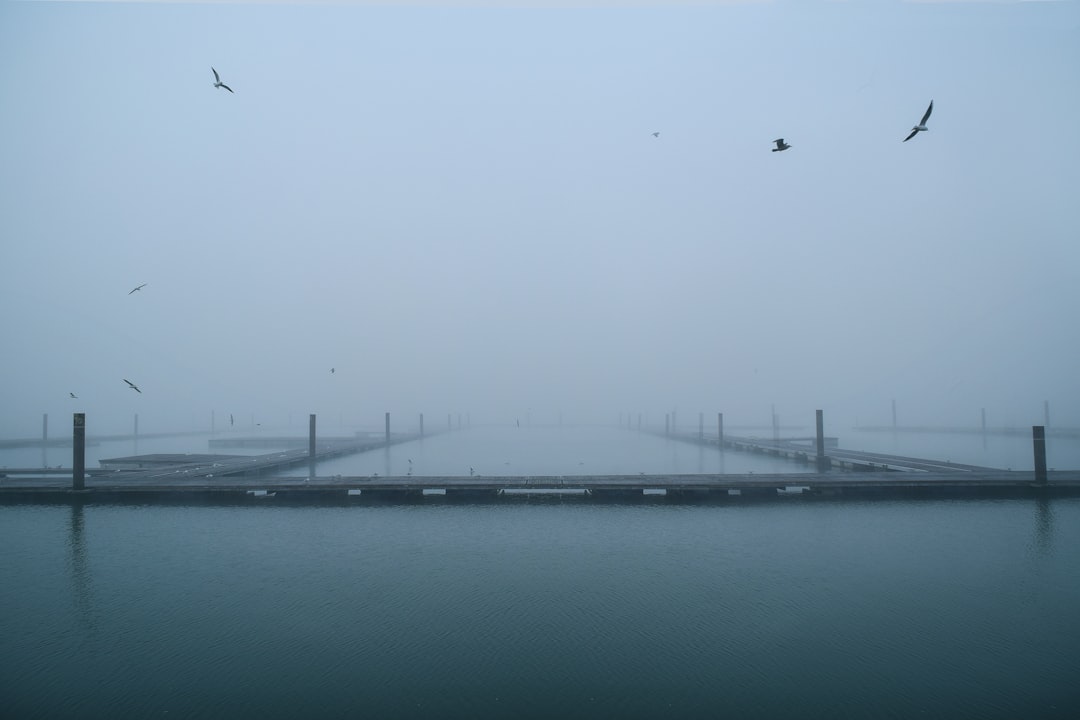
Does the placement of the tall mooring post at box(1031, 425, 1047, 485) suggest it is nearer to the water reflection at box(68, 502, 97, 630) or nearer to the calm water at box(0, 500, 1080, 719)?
the calm water at box(0, 500, 1080, 719)

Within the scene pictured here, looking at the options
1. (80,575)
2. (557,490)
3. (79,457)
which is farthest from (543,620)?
(79,457)

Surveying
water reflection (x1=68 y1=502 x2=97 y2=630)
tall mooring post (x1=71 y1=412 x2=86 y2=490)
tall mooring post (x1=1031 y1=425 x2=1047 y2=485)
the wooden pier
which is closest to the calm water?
water reflection (x1=68 y1=502 x2=97 y2=630)

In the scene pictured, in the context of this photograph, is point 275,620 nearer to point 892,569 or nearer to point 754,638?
point 754,638

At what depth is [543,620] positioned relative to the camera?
1043 centimetres

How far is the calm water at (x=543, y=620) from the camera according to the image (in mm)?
7684

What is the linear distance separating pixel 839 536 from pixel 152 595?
61.8ft

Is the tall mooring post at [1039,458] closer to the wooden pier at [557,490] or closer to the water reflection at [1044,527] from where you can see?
the wooden pier at [557,490]

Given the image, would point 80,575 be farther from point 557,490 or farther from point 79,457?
point 557,490

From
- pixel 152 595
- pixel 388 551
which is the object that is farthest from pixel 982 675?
pixel 152 595

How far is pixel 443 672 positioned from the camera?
8.42 m

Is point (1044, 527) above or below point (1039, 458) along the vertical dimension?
below

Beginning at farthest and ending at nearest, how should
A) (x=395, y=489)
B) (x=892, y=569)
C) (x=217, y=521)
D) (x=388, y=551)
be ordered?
(x=395, y=489) → (x=217, y=521) → (x=388, y=551) → (x=892, y=569)

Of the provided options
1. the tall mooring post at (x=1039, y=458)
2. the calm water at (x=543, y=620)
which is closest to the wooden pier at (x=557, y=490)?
the tall mooring post at (x=1039, y=458)

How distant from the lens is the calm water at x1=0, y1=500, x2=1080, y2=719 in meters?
7.68
